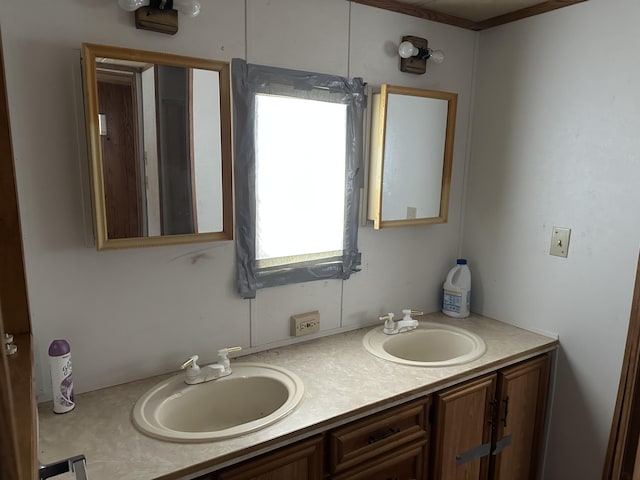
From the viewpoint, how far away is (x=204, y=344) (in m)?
1.66

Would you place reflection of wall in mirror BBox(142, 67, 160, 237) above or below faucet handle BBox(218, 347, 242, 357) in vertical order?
above

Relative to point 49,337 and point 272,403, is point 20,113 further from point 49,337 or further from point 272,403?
point 272,403

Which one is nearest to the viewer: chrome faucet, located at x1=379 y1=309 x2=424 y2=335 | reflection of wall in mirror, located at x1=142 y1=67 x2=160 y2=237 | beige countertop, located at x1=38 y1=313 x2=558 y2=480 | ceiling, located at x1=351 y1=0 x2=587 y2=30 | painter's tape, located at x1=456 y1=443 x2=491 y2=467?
beige countertop, located at x1=38 y1=313 x2=558 y2=480

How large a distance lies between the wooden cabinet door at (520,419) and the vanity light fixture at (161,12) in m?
1.65

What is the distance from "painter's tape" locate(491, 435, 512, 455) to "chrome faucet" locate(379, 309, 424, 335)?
1.79ft

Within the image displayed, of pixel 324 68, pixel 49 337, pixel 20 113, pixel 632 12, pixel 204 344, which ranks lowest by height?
pixel 204 344

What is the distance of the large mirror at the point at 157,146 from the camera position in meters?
1.33

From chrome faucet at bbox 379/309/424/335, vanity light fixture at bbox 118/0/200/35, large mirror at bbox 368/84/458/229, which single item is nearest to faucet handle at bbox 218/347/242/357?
chrome faucet at bbox 379/309/424/335

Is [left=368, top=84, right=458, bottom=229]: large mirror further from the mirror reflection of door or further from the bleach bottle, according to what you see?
the mirror reflection of door

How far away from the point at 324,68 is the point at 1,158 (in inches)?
44.5

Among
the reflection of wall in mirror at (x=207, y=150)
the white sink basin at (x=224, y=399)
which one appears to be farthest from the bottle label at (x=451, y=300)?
the reflection of wall in mirror at (x=207, y=150)

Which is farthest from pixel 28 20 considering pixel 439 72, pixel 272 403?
pixel 439 72

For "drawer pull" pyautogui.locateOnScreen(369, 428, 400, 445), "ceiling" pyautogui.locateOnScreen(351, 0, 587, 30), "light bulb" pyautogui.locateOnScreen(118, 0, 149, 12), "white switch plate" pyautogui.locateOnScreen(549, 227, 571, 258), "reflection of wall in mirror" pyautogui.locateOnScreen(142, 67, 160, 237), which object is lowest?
"drawer pull" pyautogui.locateOnScreen(369, 428, 400, 445)

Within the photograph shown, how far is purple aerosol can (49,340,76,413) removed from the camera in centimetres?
132
